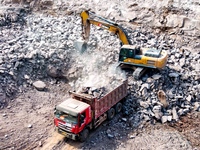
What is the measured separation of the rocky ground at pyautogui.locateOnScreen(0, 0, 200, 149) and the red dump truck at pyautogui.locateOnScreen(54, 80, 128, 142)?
56 centimetres

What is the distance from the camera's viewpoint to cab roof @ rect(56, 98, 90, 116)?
1326cm

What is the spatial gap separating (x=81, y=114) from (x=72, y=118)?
391mm

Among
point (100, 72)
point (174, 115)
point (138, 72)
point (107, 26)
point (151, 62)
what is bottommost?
point (174, 115)

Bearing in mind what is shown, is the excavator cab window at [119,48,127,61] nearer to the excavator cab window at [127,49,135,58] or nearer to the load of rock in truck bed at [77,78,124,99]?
the excavator cab window at [127,49,135,58]

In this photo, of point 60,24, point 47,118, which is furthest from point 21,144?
point 60,24

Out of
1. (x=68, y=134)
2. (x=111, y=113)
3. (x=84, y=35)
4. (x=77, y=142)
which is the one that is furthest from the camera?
(x=84, y=35)

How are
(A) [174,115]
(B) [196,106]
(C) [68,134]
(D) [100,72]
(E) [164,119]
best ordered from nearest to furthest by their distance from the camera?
(C) [68,134] → (E) [164,119] → (A) [174,115] → (B) [196,106] → (D) [100,72]

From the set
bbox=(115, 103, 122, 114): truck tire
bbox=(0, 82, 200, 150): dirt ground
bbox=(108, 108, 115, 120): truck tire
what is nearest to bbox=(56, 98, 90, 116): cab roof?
bbox=(0, 82, 200, 150): dirt ground

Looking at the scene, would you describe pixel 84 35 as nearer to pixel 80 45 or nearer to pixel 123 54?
pixel 80 45

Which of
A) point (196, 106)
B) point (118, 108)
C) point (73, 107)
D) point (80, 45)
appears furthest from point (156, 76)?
point (73, 107)

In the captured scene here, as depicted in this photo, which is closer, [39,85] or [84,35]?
[39,85]

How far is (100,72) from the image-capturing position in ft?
59.5

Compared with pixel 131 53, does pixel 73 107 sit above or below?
below

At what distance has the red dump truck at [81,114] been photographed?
13352 millimetres
